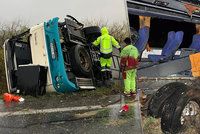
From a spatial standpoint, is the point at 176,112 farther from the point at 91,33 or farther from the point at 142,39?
the point at 91,33

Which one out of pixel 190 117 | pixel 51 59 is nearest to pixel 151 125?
pixel 190 117

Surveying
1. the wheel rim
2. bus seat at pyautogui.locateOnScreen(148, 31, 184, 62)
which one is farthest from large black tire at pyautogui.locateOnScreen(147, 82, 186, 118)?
bus seat at pyautogui.locateOnScreen(148, 31, 184, 62)

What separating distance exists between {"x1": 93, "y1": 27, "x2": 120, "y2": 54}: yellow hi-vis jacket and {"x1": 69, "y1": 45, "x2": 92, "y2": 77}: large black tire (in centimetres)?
42

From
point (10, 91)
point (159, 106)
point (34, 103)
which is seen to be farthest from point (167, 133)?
point (10, 91)

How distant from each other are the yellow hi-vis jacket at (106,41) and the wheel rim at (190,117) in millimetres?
5205

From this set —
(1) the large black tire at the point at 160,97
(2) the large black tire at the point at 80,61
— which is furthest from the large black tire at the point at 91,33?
(1) the large black tire at the point at 160,97

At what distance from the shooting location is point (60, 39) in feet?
32.0

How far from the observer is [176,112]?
4.88m

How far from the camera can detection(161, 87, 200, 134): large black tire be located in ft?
15.9

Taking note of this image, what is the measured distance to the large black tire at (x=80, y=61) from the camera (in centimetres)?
971

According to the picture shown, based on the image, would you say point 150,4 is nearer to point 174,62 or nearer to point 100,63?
point 174,62

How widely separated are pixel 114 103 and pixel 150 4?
159 inches

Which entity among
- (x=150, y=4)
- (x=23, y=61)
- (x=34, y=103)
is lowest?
(x=34, y=103)

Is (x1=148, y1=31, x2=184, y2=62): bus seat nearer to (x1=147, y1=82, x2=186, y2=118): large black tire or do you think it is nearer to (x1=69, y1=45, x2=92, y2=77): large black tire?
(x1=147, y1=82, x2=186, y2=118): large black tire
